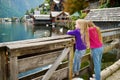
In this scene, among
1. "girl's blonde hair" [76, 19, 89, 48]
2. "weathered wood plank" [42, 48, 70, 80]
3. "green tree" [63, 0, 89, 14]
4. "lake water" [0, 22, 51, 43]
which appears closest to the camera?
"weathered wood plank" [42, 48, 70, 80]

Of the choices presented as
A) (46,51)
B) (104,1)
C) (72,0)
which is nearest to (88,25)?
(46,51)

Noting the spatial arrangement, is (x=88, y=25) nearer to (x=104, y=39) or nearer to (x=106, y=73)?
(x=106, y=73)

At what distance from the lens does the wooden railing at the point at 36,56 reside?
4281 millimetres

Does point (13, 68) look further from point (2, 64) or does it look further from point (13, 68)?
point (2, 64)

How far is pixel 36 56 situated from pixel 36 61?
0.36 ft

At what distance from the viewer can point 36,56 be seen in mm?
4797

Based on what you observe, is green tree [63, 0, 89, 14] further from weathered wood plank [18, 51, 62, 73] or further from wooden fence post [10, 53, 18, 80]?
wooden fence post [10, 53, 18, 80]

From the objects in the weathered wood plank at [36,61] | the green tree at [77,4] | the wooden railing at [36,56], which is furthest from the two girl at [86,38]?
the green tree at [77,4]

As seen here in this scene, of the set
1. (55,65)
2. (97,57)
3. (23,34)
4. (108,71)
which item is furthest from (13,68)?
(23,34)

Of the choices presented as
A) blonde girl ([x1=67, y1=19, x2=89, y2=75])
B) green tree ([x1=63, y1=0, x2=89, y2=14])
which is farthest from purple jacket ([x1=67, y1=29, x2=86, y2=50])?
green tree ([x1=63, y1=0, x2=89, y2=14])

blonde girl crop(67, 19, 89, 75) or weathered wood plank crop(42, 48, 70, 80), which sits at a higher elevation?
blonde girl crop(67, 19, 89, 75)

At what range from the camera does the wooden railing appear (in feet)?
14.0

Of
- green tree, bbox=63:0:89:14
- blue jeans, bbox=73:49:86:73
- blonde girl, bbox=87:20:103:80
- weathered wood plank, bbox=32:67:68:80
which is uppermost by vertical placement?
green tree, bbox=63:0:89:14

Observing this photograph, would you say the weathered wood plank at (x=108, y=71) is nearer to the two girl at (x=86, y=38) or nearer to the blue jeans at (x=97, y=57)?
the blue jeans at (x=97, y=57)
